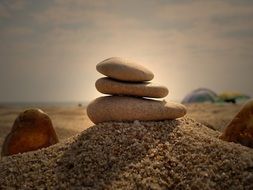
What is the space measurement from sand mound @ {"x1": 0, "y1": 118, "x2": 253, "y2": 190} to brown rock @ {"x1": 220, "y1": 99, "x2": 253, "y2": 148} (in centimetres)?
70

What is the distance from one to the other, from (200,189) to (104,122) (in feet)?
6.91

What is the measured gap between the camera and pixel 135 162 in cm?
466

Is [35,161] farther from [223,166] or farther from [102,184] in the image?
[223,166]

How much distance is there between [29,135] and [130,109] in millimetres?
1878

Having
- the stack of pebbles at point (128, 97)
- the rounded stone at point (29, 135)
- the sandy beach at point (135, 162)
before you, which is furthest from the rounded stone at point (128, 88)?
the rounded stone at point (29, 135)

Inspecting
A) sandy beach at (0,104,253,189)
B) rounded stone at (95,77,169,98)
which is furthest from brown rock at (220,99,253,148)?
rounded stone at (95,77,169,98)

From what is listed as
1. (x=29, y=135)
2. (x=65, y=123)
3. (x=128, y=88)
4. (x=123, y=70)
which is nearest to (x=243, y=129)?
(x=128, y=88)

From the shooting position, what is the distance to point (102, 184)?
4.25 metres

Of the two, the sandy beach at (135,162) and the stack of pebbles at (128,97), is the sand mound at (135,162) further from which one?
the stack of pebbles at (128,97)

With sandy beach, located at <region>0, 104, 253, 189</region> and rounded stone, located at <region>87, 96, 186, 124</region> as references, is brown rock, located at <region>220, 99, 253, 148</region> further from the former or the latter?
rounded stone, located at <region>87, 96, 186, 124</region>

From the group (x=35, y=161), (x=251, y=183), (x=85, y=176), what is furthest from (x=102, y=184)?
(x=251, y=183)

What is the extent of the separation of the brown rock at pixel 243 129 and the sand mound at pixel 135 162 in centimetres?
70

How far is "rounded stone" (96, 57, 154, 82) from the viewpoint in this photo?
572 centimetres

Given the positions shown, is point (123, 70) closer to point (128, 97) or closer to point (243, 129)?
point (128, 97)
